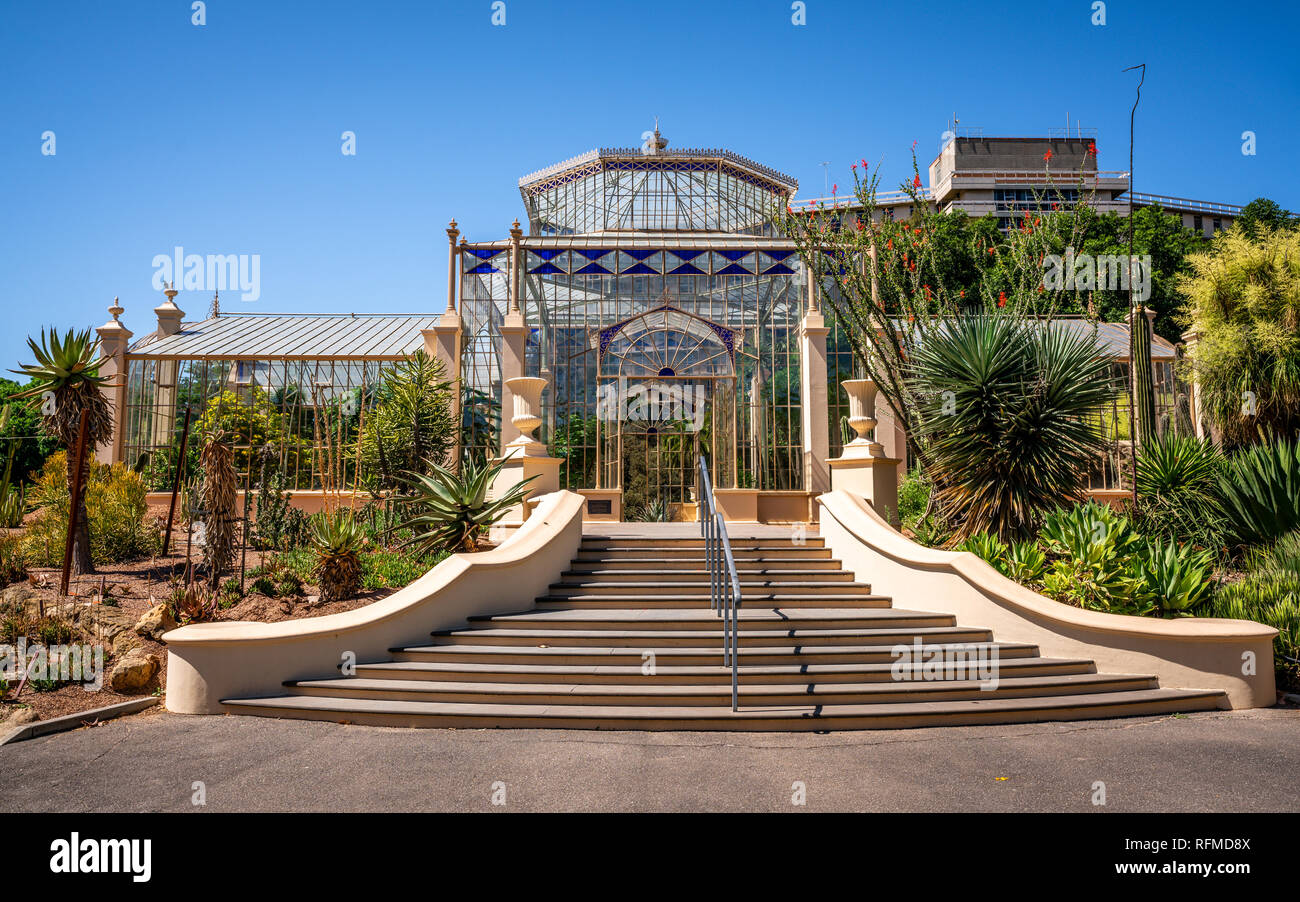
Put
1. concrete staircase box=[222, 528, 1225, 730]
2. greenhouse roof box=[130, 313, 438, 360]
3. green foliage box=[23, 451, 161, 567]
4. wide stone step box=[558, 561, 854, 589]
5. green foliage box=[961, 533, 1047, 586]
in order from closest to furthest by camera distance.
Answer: concrete staircase box=[222, 528, 1225, 730] → green foliage box=[961, 533, 1047, 586] → wide stone step box=[558, 561, 854, 589] → green foliage box=[23, 451, 161, 567] → greenhouse roof box=[130, 313, 438, 360]

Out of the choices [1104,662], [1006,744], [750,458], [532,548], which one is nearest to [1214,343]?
[750,458]

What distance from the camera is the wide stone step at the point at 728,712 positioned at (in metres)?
5.98

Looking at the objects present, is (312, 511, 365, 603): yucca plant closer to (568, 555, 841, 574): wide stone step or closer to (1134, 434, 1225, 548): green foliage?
(568, 555, 841, 574): wide stone step

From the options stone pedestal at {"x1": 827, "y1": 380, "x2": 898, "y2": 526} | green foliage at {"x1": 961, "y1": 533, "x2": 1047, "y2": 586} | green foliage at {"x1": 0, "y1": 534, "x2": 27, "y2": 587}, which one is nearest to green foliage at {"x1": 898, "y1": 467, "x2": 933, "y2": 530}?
stone pedestal at {"x1": 827, "y1": 380, "x2": 898, "y2": 526}

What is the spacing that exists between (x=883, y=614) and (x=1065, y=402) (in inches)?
151

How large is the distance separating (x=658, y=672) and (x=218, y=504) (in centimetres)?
627

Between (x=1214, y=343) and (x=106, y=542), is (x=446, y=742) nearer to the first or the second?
(x=106, y=542)

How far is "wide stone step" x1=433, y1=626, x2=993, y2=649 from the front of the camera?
7.29m

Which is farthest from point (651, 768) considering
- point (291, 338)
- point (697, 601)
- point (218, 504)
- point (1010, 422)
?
point (291, 338)

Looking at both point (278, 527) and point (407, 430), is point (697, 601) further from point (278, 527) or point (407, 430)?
point (407, 430)

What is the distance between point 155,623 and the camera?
7508mm

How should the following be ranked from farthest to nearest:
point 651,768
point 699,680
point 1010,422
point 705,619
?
point 1010,422
point 705,619
point 699,680
point 651,768

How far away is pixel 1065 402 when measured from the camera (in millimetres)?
9188

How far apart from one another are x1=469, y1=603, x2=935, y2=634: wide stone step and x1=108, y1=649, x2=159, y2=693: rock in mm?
2956
